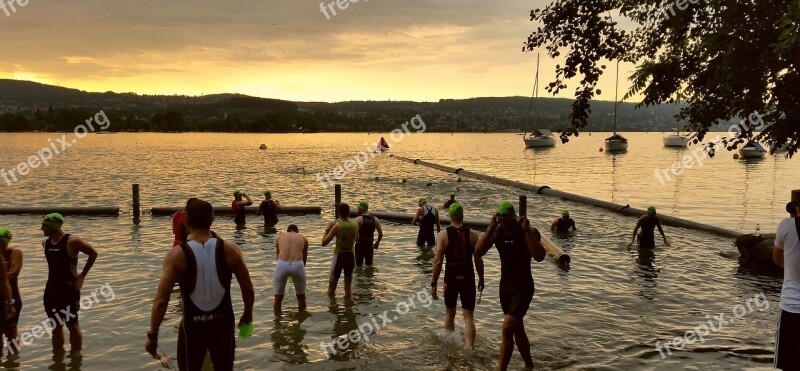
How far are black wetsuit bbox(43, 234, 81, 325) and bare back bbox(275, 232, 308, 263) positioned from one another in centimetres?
374

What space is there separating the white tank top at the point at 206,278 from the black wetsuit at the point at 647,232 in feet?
55.1

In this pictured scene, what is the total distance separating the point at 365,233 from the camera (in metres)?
15.0

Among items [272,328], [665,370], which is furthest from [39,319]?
[665,370]

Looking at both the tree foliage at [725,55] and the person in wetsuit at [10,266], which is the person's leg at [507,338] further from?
the person in wetsuit at [10,266]

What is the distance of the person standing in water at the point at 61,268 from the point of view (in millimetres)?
8289

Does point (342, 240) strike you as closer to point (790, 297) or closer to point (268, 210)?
point (790, 297)

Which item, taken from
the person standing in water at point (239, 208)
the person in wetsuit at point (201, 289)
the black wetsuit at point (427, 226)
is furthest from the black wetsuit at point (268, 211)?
the person in wetsuit at point (201, 289)

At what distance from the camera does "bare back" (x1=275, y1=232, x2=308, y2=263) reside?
36.8ft

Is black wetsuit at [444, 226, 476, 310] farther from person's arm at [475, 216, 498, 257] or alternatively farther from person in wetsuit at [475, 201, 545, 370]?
person in wetsuit at [475, 201, 545, 370]

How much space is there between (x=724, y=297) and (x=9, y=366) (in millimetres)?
14857

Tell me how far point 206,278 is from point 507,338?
4.42 m

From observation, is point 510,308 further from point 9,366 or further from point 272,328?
point 9,366

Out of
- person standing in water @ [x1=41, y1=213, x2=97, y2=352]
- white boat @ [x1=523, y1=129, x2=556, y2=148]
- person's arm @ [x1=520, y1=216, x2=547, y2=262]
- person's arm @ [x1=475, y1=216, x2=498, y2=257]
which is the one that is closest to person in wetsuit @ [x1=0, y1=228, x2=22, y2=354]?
person standing in water @ [x1=41, y1=213, x2=97, y2=352]

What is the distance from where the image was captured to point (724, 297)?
13.5 meters
